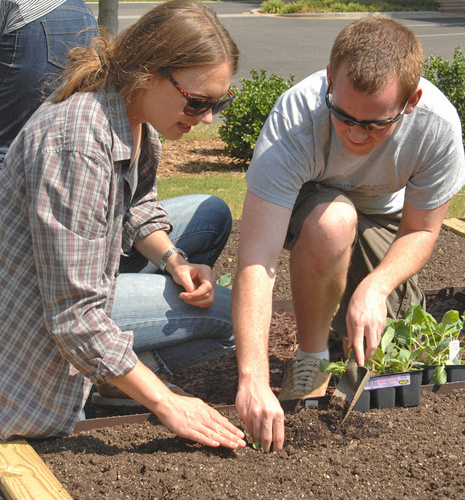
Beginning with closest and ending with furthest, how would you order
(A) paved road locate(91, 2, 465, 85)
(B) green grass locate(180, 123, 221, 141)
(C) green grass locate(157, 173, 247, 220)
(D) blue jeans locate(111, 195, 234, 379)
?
(D) blue jeans locate(111, 195, 234, 379) < (C) green grass locate(157, 173, 247, 220) < (B) green grass locate(180, 123, 221, 141) < (A) paved road locate(91, 2, 465, 85)

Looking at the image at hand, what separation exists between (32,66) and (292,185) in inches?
47.9

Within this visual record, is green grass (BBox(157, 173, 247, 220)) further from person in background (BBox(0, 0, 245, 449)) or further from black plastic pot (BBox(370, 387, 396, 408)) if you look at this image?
person in background (BBox(0, 0, 245, 449))

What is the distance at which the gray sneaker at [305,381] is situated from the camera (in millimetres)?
2637

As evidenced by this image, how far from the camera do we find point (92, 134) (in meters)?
2.02

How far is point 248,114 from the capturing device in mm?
6750

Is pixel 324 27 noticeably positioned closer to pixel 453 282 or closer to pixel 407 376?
pixel 453 282

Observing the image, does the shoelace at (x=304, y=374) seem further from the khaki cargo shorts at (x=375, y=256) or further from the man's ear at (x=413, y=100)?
the man's ear at (x=413, y=100)

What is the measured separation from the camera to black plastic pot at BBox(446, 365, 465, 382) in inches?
103

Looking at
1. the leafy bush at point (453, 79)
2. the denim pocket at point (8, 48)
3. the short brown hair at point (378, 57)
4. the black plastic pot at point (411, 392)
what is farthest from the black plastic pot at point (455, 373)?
the leafy bush at point (453, 79)

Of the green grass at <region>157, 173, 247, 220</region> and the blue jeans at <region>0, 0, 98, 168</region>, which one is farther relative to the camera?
the green grass at <region>157, 173, 247, 220</region>

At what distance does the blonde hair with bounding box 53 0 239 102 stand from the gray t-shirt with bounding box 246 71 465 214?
41cm

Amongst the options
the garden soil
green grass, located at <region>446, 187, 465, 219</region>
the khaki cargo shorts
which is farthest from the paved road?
the garden soil

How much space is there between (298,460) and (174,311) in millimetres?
782

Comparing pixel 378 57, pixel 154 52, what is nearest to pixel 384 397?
pixel 378 57
